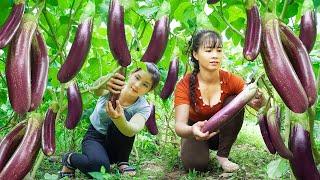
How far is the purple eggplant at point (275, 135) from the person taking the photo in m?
1.19

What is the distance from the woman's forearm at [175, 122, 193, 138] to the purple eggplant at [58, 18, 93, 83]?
4.99 feet

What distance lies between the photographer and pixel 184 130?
8.17ft

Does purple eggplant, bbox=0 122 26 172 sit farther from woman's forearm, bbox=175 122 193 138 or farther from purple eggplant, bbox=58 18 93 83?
woman's forearm, bbox=175 122 193 138

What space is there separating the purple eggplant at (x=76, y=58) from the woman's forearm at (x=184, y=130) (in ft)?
4.99

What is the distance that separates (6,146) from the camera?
3.49 ft

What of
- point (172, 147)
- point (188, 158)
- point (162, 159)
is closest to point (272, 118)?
point (188, 158)

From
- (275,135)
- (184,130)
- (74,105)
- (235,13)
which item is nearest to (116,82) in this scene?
(74,105)

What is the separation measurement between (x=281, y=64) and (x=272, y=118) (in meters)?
0.46

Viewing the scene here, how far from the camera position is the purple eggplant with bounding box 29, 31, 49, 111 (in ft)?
2.97

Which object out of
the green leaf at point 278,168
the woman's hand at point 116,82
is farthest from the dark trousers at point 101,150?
the woman's hand at point 116,82

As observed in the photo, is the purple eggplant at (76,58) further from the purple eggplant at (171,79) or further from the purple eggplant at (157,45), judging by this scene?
the purple eggplant at (171,79)

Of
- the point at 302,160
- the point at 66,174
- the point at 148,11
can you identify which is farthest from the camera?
the point at 66,174

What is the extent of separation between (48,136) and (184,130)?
146 cm

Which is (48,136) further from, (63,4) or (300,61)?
(63,4)
